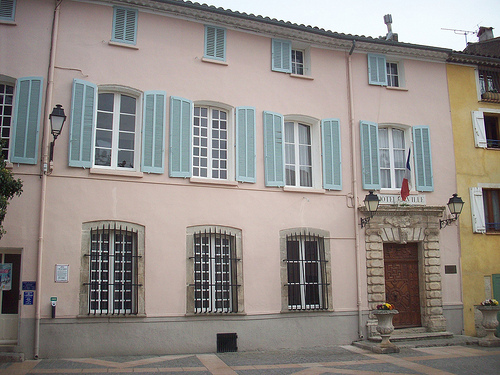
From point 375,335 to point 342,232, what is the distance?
8.83ft

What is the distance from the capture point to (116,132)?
450 inches

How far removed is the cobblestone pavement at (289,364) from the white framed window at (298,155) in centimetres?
425

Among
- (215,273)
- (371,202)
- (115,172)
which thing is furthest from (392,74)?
(115,172)

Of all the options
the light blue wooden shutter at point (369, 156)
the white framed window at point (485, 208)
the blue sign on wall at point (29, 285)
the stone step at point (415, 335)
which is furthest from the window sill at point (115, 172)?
the white framed window at point (485, 208)

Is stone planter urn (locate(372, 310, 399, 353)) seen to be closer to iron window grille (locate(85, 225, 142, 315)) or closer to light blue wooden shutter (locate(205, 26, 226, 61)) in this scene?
iron window grille (locate(85, 225, 142, 315))

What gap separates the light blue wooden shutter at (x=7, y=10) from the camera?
10820mm

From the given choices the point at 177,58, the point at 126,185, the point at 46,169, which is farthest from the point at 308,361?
the point at 177,58

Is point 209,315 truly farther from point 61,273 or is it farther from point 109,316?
point 61,273

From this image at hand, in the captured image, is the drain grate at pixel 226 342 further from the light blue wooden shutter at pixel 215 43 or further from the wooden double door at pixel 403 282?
the light blue wooden shutter at pixel 215 43

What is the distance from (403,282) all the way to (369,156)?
11.5 feet

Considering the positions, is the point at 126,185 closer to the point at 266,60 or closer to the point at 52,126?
the point at 52,126

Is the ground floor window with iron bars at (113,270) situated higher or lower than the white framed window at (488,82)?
lower

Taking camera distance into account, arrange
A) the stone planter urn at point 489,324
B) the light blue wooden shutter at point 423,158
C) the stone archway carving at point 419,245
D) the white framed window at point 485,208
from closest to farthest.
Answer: the stone planter urn at point 489,324 → the stone archway carving at point 419,245 → the light blue wooden shutter at point 423,158 → the white framed window at point 485,208

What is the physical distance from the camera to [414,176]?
13984 millimetres
